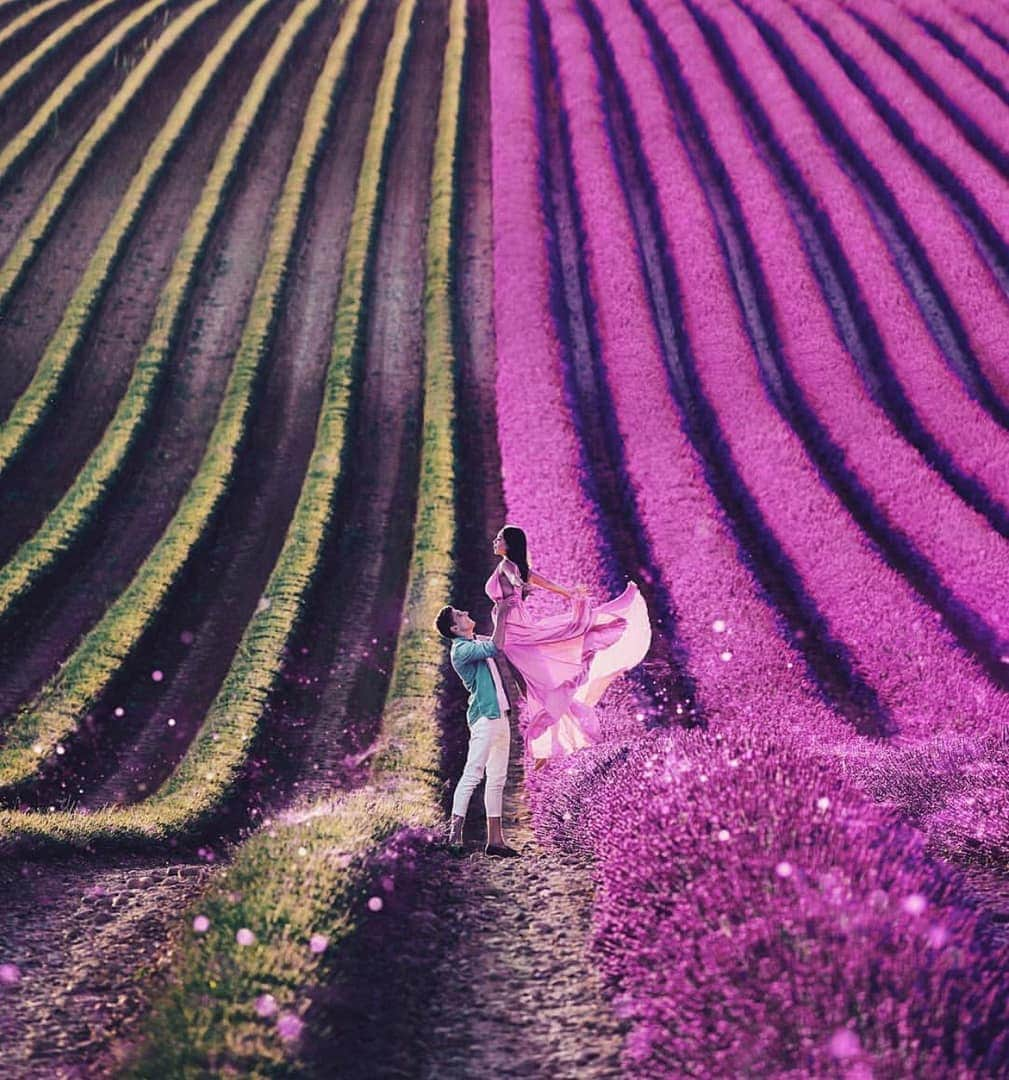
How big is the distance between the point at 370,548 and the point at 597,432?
4.79 m

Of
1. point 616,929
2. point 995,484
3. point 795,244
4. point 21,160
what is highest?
point 21,160

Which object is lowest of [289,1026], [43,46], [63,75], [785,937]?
[785,937]

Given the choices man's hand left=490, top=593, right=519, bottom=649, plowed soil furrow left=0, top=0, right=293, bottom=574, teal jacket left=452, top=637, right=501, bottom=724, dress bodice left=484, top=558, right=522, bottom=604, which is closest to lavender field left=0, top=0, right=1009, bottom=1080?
plowed soil furrow left=0, top=0, right=293, bottom=574

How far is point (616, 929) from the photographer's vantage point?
5.44 meters

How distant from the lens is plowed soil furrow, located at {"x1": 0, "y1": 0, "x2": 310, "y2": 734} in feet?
41.5

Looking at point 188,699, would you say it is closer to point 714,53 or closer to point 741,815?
point 741,815

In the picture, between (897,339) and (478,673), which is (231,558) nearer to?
(478,673)

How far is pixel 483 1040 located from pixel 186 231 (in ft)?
71.7

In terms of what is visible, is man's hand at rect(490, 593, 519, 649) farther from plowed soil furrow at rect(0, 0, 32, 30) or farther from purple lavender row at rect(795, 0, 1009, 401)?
plowed soil furrow at rect(0, 0, 32, 30)

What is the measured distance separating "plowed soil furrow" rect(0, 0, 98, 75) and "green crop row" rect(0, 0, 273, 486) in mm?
4323

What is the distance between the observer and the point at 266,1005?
4.63 metres

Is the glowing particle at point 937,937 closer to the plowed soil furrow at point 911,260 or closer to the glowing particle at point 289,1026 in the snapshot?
the glowing particle at point 289,1026

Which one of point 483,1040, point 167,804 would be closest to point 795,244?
point 167,804

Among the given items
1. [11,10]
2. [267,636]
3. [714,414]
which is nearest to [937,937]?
[267,636]
